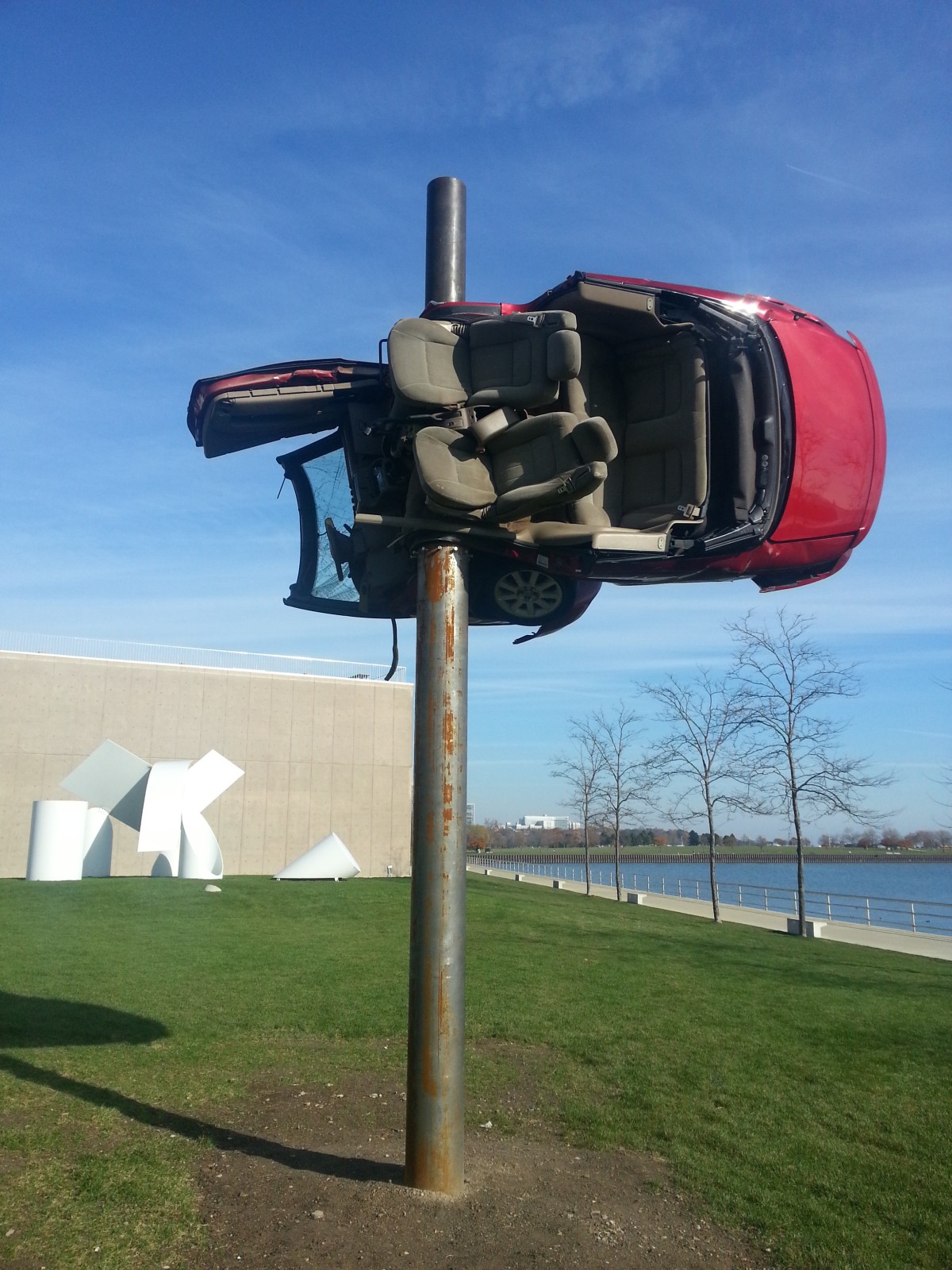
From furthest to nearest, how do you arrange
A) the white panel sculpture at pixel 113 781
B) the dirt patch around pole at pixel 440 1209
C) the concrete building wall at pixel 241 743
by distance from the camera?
the concrete building wall at pixel 241 743 → the white panel sculpture at pixel 113 781 → the dirt patch around pole at pixel 440 1209

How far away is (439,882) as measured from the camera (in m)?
5.52

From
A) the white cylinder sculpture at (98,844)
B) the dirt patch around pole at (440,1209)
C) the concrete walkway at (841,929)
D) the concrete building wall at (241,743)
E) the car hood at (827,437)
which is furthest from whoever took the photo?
the concrete building wall at (241,743)

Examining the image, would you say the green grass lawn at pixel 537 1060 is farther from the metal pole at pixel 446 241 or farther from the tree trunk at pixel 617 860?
the tree trunk at pixel 617 860

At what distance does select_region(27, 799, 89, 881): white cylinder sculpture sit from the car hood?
80.9ft

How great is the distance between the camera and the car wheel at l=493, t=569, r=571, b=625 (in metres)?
6.38

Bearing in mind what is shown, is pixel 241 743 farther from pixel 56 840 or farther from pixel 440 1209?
pixel 440 1209

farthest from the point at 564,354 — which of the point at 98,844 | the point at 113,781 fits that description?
the point at 98,844

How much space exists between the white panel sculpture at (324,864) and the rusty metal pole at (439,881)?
25347 mm

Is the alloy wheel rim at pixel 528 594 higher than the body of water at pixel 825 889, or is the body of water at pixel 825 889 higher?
the alloy wheel rim at pixel 528 594

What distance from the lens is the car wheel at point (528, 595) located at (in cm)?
638

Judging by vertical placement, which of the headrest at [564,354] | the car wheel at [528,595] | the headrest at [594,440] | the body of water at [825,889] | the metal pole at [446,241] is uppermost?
the metal pole at [446,241]

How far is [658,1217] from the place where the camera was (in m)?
5.16

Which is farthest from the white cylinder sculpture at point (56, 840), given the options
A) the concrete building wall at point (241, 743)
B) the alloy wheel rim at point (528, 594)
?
the alloy wheel rim at point (528, 594)

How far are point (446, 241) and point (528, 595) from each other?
8.68 feet
